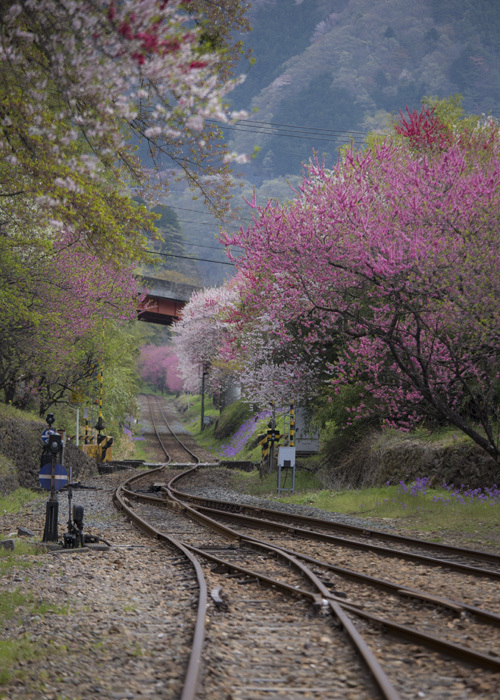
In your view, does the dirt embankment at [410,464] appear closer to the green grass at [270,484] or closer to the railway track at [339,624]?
the green grass at [270,484]

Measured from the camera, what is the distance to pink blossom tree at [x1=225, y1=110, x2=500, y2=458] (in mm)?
14703

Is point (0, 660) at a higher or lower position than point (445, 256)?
lower

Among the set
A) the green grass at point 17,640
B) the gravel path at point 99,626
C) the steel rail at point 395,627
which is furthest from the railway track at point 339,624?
the green grass at point 17,640

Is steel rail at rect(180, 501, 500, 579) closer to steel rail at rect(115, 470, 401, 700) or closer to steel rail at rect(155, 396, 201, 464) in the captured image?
steel rail at rect(115, 470, 401, 700)

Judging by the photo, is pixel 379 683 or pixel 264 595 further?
pixel 264 595

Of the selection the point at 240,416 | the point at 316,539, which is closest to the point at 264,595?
the point at 316,539

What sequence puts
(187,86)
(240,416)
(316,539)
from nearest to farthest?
(187,86)
(316,539)
(240,416)

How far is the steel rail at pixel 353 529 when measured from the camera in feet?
32.8

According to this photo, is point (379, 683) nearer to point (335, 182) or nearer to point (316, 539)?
point (316, 539)

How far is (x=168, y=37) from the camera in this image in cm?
598

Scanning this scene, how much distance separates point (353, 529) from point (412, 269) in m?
6.01

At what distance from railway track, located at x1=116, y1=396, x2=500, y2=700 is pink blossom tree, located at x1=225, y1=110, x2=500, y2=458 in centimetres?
515

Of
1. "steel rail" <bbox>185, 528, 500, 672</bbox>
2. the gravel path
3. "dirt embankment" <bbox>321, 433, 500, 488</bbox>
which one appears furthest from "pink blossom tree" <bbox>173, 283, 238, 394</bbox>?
"steel rail" <bbox>185, 528, 500, 672</bbox>

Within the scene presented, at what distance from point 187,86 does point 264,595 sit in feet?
18.3
